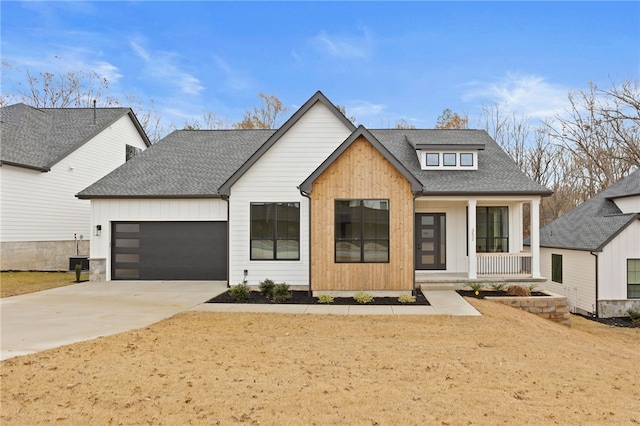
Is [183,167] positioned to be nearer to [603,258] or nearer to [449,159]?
[449,159]

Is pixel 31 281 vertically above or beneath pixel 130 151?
beneath

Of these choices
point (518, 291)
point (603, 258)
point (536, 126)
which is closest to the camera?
point (518, 291)

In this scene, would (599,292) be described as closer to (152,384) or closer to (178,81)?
(152,384)

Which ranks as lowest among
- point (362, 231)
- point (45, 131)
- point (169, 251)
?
point (169, 251)

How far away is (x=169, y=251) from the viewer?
50.0 ft

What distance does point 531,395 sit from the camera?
5.12 m

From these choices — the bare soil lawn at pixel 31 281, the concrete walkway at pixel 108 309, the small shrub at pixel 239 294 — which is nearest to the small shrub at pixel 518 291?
the concrete walkway at pixel 108 309

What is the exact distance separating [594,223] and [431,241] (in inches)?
357

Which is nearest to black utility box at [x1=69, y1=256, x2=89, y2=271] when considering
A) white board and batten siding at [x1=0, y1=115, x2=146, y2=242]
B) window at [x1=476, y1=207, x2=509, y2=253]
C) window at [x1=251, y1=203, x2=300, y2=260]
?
white board and batten siding at [x1=0, y1=115, x2=146, y2=242]

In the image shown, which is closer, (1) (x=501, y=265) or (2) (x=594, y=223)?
(1) (x=501, y=265)

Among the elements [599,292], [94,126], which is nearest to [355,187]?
[599,292]

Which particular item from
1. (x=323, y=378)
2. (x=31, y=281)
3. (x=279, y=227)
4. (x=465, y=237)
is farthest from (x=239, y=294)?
(x=31, y=281)

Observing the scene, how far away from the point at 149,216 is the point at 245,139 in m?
6.09

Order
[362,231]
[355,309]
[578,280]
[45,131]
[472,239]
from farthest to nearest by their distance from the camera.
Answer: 1. [45,131]
2. [578,280]
3. [472,239]
4. [362,231]
5. [355,309]
